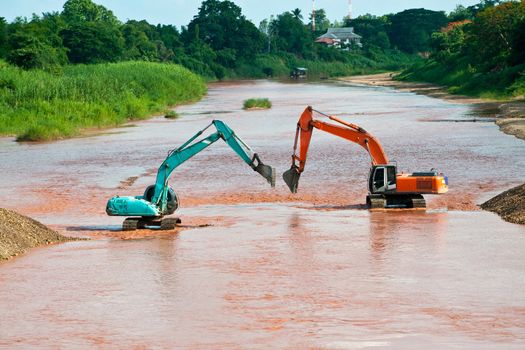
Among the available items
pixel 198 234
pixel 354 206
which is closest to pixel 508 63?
pixel 354 206

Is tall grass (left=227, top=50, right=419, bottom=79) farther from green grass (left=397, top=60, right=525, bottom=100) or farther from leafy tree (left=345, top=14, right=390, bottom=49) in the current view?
green grass (left=397, top=60, right=525, bottom=100)

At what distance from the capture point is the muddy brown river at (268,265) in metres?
13.4

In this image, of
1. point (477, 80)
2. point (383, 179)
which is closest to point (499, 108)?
point (477, 80)

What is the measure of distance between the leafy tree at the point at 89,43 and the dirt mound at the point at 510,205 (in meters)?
62.8

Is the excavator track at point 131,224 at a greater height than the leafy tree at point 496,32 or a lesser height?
lesser

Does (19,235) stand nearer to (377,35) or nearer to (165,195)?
(165,195)

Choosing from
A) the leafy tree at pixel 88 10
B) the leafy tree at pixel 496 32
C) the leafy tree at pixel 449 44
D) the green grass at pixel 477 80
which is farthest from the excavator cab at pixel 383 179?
the leafy tree at pixel 88 10

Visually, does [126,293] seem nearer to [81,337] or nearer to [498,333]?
[81,337]

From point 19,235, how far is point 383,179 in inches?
334

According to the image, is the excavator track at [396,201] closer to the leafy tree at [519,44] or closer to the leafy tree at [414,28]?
the leafy tree at [519,44]

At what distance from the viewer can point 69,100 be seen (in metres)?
51.4

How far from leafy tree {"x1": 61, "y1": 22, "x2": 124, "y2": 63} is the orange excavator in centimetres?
6071

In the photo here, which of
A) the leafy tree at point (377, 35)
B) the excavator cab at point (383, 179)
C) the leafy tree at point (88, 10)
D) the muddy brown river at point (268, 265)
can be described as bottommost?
the muddy brown river at point (268, 265)

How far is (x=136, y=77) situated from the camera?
68.4 metres
